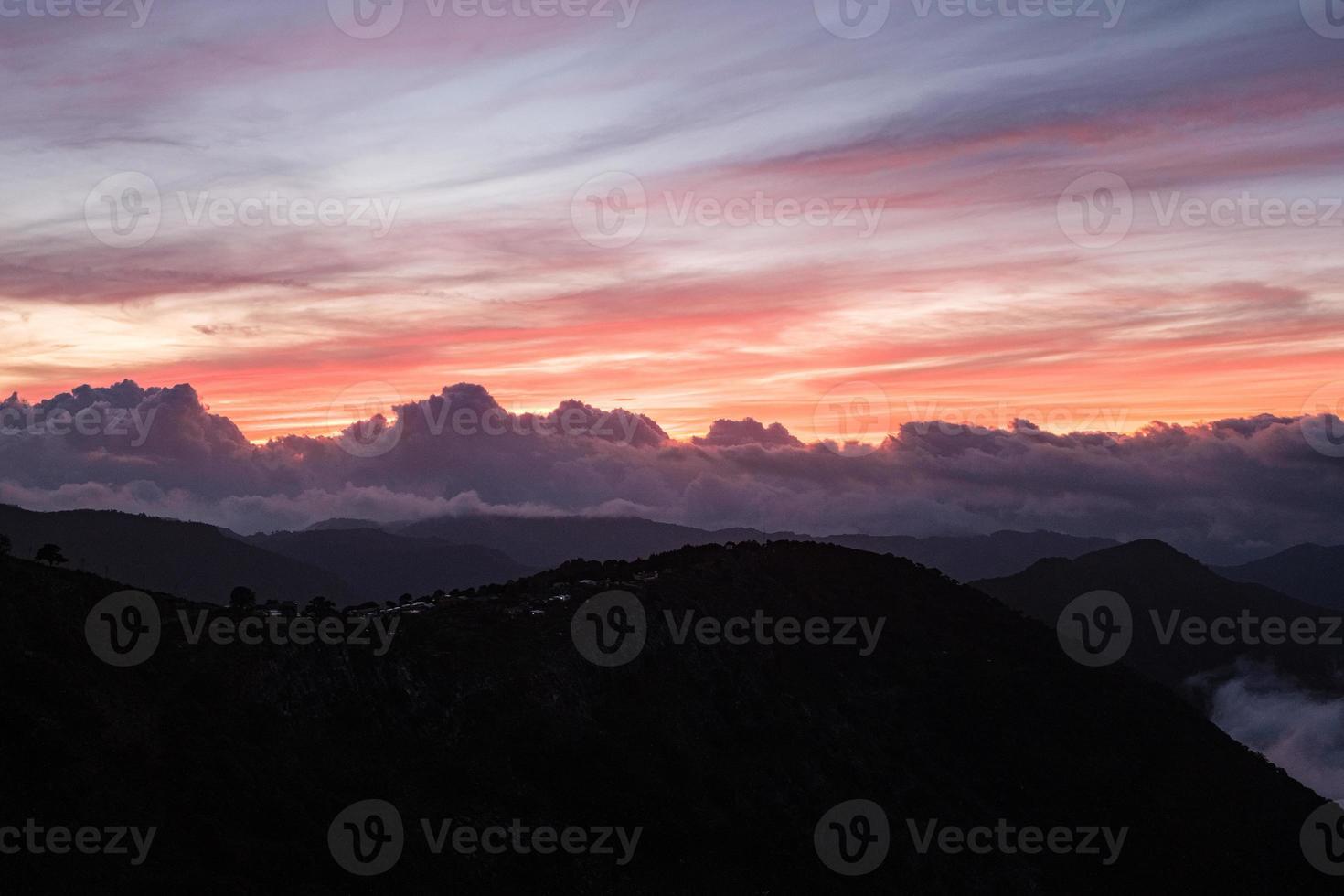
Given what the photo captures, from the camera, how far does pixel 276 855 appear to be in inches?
2552

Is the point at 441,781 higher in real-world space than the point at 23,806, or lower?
lower

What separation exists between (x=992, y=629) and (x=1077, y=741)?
81.2 feet

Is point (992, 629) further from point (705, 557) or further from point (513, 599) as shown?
point (513, 599)

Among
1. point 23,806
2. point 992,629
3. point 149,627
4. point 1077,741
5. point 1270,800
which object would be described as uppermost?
point 149,627

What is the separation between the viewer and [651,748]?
98188 mm

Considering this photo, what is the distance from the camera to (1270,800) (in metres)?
133

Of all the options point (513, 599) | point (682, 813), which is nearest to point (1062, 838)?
point (682, 813)

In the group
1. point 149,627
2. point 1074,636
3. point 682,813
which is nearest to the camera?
point 149,627

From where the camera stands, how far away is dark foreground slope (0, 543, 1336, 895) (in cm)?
6550

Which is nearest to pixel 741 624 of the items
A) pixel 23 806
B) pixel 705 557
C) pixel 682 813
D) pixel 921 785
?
pixel 705 557

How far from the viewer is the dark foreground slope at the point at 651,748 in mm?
65500

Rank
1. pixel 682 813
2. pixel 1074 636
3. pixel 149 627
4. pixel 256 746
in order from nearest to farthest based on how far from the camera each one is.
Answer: pixel 256 746, pixel 149 627, pixel 682 813, pixel 1074 636

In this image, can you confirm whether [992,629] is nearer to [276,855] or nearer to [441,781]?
[441,781]

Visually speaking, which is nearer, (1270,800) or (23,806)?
(23,806)
